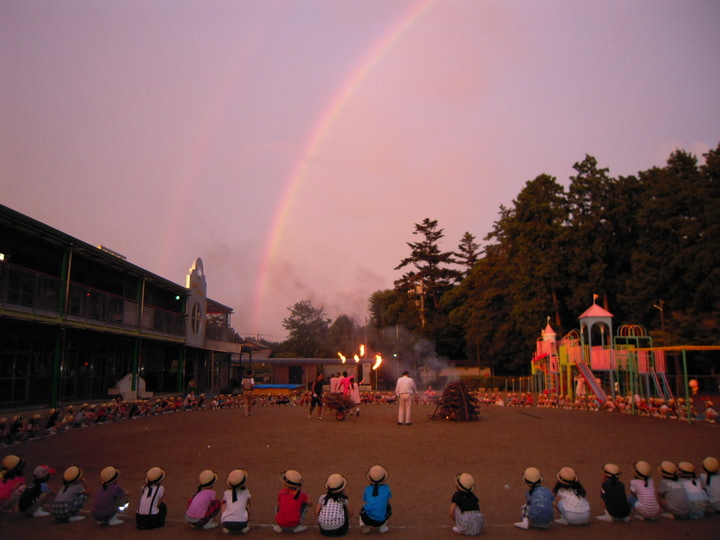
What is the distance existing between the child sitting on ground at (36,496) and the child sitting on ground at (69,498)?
30cm

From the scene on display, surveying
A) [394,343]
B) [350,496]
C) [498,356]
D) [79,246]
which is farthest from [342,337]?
[350,496]

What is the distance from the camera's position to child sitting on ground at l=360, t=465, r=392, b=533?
256 inches

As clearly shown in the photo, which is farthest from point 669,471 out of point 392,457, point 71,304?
point 71,304

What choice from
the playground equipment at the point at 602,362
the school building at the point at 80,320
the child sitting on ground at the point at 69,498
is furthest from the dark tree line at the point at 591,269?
the child sitting on ground at the point at 69,498

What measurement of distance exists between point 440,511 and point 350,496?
5.08 feet

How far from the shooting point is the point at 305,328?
88.1m

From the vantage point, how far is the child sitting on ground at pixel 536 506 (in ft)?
21.5

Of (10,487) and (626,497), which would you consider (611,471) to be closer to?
(626,497)

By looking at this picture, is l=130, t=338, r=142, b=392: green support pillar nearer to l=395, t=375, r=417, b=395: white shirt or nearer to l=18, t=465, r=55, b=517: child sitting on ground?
l=395, t=375, r=417, b=395: white shirt

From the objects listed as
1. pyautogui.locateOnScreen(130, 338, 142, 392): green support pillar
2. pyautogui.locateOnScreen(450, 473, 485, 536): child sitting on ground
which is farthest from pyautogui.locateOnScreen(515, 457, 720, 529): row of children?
pyautogui.locateOnScreen(130, 338, 142, 392): green support pillar

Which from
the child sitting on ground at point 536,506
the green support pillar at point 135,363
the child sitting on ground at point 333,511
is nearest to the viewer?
the child sitting on ground at point 333,511

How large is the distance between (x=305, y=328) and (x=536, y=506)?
271ft

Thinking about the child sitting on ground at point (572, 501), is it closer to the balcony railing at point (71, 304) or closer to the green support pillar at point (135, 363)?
the balcony railing at point (71, 304)

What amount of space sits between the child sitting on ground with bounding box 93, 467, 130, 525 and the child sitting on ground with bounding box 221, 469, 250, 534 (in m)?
1.42
